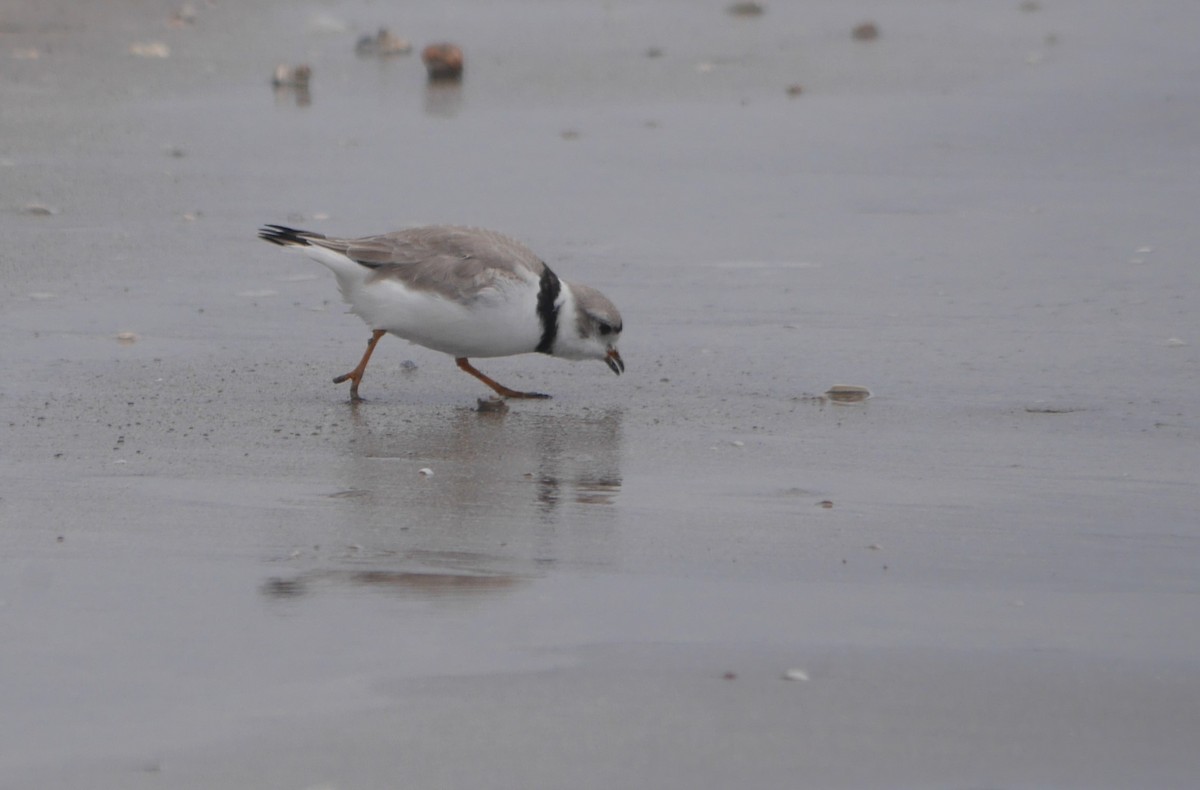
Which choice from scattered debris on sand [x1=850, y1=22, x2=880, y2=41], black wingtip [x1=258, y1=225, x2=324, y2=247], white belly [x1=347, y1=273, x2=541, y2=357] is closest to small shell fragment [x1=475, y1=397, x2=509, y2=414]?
white belly [x1=347, y1=273, x2=541, y2=357]

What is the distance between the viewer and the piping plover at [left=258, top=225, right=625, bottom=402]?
582cm

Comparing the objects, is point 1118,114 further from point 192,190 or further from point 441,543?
point 441,543

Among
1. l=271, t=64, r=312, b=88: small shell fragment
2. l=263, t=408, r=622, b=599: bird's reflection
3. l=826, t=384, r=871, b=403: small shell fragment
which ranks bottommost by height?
l=263, t=408, r=622, b=599: bird's reflection

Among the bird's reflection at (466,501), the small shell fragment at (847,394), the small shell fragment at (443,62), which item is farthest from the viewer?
the small shell fragment at (443,62)

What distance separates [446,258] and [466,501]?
1520mm

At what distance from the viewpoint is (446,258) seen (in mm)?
5934

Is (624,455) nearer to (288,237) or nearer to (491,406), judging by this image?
(491,406)

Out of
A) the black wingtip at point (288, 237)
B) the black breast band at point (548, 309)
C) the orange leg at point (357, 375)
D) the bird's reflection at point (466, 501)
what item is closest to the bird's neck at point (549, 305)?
the black breast band at point (548, 309)

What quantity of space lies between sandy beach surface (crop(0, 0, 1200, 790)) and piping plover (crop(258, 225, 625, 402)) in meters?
0.21

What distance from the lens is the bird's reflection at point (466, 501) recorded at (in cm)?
401

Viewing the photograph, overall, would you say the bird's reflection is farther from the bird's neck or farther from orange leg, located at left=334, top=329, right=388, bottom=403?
the bird's neck

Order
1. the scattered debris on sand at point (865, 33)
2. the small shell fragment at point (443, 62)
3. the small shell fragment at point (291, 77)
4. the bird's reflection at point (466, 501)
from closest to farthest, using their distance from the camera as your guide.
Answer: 1. the bird's reflection at point (466, 501)
2. the small shell fragment at point (291, 77)
3. the small shell fragment at point (443, 62)
4. the scattered debris on sand at point (865, 33)

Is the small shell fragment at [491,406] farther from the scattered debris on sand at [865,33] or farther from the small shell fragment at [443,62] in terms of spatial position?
the scattered debris on sand at [865,33]

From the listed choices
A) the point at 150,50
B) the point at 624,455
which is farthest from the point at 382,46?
the point at 624,455
